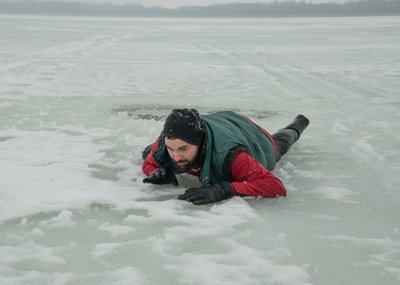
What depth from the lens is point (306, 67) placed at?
1131 centimetres

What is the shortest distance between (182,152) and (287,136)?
160 centimetres

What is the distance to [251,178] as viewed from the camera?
10.4ft

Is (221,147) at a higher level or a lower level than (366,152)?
higher

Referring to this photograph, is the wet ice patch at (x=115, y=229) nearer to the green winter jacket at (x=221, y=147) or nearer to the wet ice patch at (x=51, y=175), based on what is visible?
the wet ice patch at (x=51, y=175)

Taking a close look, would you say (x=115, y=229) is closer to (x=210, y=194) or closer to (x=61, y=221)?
(x=61, y=221)

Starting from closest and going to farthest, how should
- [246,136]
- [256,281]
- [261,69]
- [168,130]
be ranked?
1. [256,281]
2. [168,130]
3. [246,136]
4. [261,69]

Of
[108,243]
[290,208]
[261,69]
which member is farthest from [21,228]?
[261,69]

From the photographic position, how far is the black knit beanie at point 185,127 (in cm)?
308

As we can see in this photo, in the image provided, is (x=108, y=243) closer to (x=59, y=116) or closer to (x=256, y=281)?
(x=256, y=281)

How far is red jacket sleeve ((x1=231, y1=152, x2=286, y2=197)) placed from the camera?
3.12 metres

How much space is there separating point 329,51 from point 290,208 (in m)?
13.5

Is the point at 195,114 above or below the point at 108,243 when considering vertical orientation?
above

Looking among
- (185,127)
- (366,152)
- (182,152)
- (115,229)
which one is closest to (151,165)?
(182,152)

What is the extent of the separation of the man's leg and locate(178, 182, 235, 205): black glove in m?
1.17
